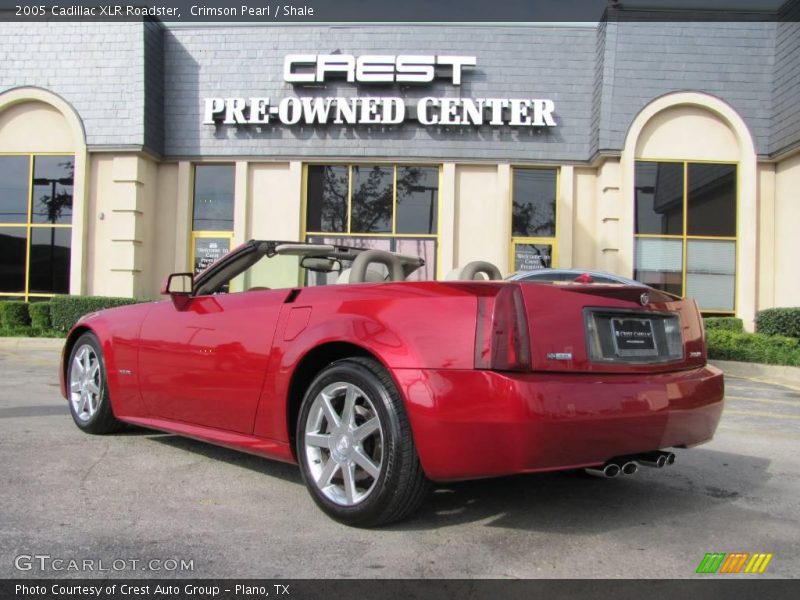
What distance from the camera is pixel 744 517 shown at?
3.47 m

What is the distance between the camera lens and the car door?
3676 millimetres

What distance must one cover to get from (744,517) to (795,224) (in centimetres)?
1277

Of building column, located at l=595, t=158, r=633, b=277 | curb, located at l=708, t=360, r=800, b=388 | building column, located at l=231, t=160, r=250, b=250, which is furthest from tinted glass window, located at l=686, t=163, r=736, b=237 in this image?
building column, located at l=231, t=160, r=250, b=250

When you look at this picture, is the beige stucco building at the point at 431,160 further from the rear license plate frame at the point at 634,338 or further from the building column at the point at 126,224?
the rear license plate frame at the point at 634,338

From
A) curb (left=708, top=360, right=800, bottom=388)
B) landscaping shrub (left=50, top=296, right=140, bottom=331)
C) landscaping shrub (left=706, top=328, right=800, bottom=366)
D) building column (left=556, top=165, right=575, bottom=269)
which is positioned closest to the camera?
curb (left=708, top=360, right=800, bottom=388)

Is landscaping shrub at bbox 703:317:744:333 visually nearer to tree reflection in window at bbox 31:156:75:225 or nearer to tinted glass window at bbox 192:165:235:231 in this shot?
tinted glass window at bbox 192:165:235:231

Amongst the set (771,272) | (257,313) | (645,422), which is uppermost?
(771,272)

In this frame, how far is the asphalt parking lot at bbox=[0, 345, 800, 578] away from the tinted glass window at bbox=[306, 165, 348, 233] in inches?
440

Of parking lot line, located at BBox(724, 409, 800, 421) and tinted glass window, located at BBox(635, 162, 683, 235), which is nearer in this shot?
parking lot line, located at BBox(724, 409, 800, 421)

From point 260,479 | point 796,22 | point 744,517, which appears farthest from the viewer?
point 796,22

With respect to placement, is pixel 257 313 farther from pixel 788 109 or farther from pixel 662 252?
pixel 788 109

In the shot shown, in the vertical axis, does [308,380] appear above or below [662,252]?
below

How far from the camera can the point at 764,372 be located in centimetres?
1099

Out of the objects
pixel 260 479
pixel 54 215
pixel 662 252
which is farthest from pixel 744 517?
pixel 54 215
